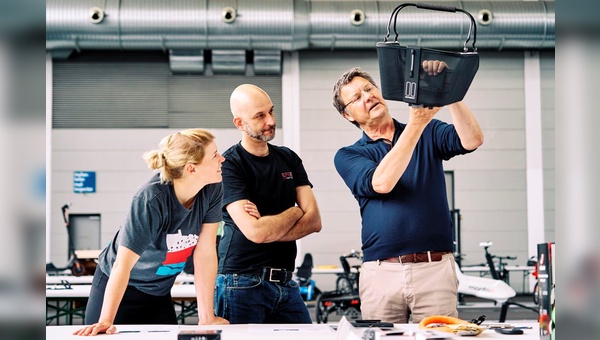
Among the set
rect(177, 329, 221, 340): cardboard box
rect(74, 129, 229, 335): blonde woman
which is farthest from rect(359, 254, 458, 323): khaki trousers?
rect(177, 329, 221, 340): cardboard box

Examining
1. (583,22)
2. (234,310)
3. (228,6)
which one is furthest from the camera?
(228,6)

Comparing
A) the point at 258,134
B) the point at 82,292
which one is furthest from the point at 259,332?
the point at 82,292

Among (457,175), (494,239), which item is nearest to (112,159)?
(457,175)

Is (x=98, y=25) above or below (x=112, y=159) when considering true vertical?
above

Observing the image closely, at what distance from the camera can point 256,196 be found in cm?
262

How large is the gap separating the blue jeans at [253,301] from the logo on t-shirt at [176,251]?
23 cm

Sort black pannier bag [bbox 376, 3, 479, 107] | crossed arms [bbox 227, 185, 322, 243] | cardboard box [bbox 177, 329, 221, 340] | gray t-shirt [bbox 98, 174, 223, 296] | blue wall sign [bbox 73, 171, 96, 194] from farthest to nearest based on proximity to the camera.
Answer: blue wall sign [bbox 73, 171, 96, 194], crossed arms [bbox 227, 185, 322, 243], gray t-shirt [bbox 98, 174, 223, 296], black pannier bag [bbox 376, 3, 479, 107], cardboard box [bbox 177, 329, 221, 340]

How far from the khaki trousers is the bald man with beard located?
1.23 feet

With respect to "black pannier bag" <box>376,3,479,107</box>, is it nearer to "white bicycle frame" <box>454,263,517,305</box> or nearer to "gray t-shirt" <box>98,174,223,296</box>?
"gray t-shirt" <box>98,174,223,296</box>

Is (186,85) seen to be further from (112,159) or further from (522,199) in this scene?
(522,199)

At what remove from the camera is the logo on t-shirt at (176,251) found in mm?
2287

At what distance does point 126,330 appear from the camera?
2.04m

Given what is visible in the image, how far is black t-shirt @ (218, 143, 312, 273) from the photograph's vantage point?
254cm

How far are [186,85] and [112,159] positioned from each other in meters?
1.64
